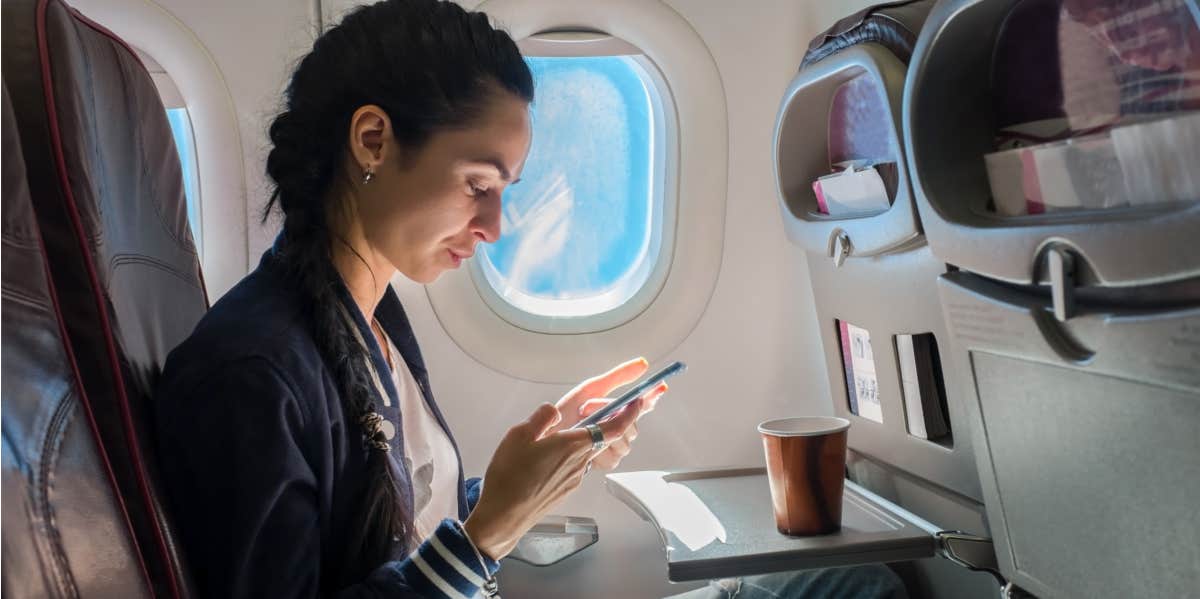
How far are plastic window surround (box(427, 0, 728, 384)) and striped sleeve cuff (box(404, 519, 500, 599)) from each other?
82 centimetres

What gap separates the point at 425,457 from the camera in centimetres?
135

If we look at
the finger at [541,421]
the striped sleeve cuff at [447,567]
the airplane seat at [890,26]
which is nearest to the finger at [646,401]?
the finger at [541,421]

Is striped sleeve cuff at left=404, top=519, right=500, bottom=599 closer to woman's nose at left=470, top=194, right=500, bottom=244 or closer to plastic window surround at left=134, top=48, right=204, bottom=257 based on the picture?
woman's nose at left=470, top=194, right=500, bottom=244

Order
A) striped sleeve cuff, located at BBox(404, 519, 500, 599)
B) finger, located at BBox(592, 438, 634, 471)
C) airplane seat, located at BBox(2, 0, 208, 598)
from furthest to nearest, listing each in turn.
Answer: finger, located at BBox(592, 438, 634, 471) < striped sleeve cuff, located at BBox(404, 519, 500, 599) < airplane seat, located at BBox(2, 0, 208, 598)

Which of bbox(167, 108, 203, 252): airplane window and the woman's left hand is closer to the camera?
the woman's left hand

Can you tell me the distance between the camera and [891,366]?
1478 millimetres

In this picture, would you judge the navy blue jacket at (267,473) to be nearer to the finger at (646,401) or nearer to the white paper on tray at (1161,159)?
the finger at (646,401)

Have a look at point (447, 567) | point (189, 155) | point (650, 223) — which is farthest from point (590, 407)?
point (189, 155)

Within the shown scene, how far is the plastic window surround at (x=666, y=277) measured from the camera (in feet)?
6.03

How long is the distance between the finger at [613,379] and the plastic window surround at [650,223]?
44cm

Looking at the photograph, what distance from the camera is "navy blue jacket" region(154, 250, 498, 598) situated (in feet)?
3.20

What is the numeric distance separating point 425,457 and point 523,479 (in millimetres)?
294

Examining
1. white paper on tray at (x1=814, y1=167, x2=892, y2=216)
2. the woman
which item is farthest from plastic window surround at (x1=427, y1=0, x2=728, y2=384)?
the woman

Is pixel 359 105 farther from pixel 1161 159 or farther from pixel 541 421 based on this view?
pixel 1161 159
